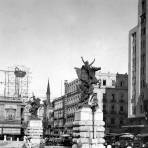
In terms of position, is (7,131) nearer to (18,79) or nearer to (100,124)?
(18,79)

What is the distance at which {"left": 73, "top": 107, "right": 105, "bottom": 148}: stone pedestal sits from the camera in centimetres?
2775

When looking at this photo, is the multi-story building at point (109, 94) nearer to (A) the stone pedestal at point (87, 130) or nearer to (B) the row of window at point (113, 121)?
(B) the row of window at point (113, 121)

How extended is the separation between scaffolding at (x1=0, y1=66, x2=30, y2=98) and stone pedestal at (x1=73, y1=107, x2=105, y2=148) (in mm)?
79082

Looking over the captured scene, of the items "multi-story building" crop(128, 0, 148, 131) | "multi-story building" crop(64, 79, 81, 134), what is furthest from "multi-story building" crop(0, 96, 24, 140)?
"multi-story building" crop(128, 0, 148, 131)

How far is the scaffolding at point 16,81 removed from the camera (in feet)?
349

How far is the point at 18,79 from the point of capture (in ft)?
355

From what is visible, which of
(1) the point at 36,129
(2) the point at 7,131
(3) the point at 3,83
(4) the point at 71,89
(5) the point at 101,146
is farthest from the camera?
(4) the point at 71,89

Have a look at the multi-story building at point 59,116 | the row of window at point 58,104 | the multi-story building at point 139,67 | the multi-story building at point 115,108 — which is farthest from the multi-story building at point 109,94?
the multi-story building at point 139,67

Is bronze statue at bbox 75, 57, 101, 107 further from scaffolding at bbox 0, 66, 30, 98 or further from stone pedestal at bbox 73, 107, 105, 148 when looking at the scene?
scaffolding at bbox 0, 66, 30, 98

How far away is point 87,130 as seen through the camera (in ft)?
91.3

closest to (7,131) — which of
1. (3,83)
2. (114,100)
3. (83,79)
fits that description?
(3,83)

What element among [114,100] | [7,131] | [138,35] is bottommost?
[7,131]

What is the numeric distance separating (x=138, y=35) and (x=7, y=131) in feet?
123

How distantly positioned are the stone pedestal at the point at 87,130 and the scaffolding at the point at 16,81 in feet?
259
